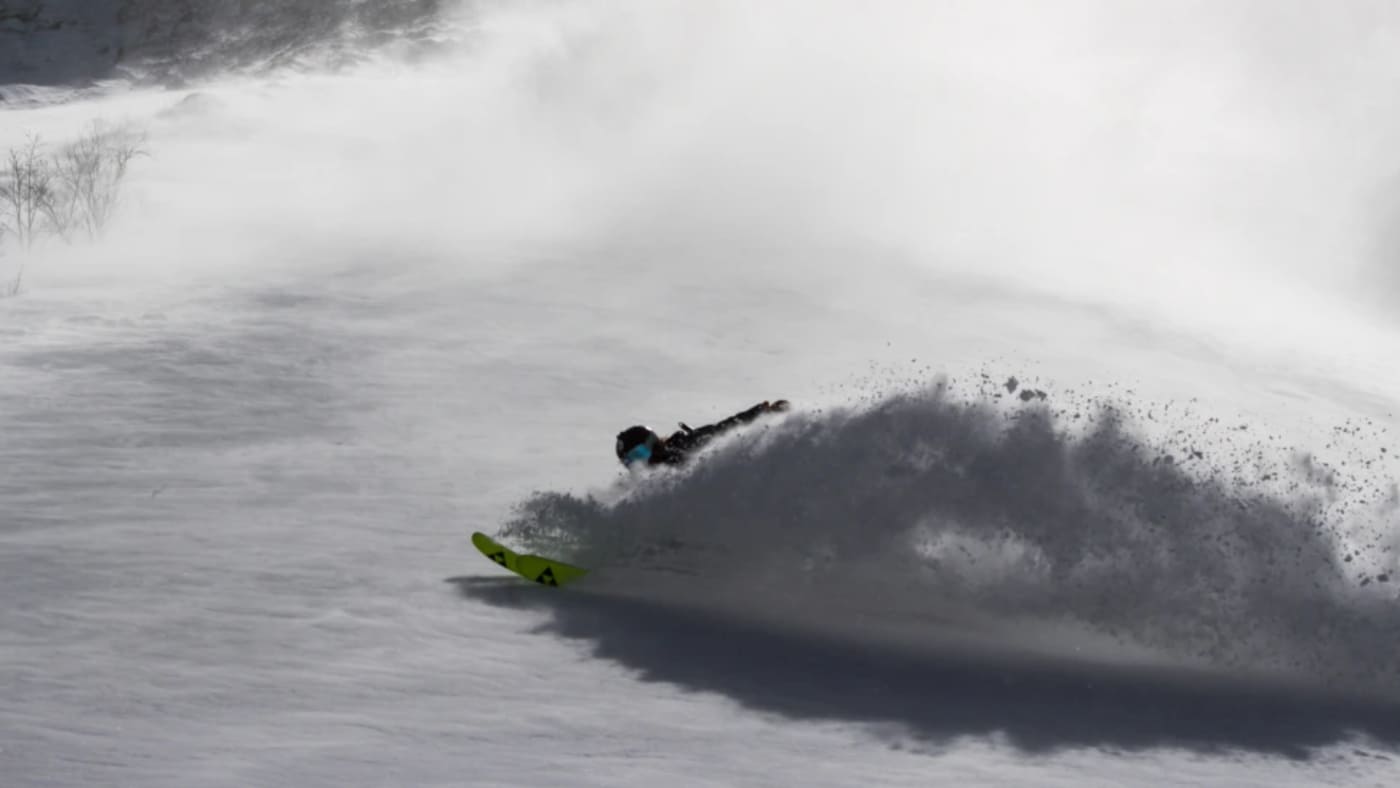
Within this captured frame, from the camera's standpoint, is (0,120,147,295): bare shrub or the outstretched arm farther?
(0,120,147,295): bare shrub

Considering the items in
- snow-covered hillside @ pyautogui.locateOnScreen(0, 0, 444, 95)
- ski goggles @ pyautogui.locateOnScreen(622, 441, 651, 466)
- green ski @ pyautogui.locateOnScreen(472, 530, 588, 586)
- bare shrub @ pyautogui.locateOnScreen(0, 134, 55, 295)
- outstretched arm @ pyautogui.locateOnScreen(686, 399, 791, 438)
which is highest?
snow-covered hillside @ pyautogui.locateOnScreen(0, 0, 444, 95)

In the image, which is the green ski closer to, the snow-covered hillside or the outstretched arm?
the outstretched arm

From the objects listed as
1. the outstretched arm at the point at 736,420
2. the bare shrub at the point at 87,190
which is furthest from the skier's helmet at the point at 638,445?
the bare shrub at the point at 87,190

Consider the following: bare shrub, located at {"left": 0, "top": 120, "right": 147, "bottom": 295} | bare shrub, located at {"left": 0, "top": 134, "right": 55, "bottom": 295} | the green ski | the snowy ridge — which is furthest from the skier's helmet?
bare shrub, located at {"left": 0, "top": 134, "right": 55, "bottom": 295}

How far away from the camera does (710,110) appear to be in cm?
5159

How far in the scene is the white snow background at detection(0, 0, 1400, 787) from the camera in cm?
723

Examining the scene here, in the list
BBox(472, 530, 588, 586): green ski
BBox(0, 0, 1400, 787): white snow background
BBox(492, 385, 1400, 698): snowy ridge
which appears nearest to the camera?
BBox(0, 0, 1400, 787): white snow background

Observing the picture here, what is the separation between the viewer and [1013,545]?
359 inches

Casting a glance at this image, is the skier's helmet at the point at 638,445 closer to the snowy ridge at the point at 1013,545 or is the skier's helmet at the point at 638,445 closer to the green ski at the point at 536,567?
the snowy ridge at the point at 1013,545

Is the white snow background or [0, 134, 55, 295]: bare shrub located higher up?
[0, 134, 55, 295]: bare shrub

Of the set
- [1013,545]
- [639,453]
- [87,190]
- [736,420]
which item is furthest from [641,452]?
[87,190]

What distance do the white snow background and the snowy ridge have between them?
0.9 inches

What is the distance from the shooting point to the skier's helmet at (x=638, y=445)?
1030cm

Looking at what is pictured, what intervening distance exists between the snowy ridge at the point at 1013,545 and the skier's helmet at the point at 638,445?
45cm
